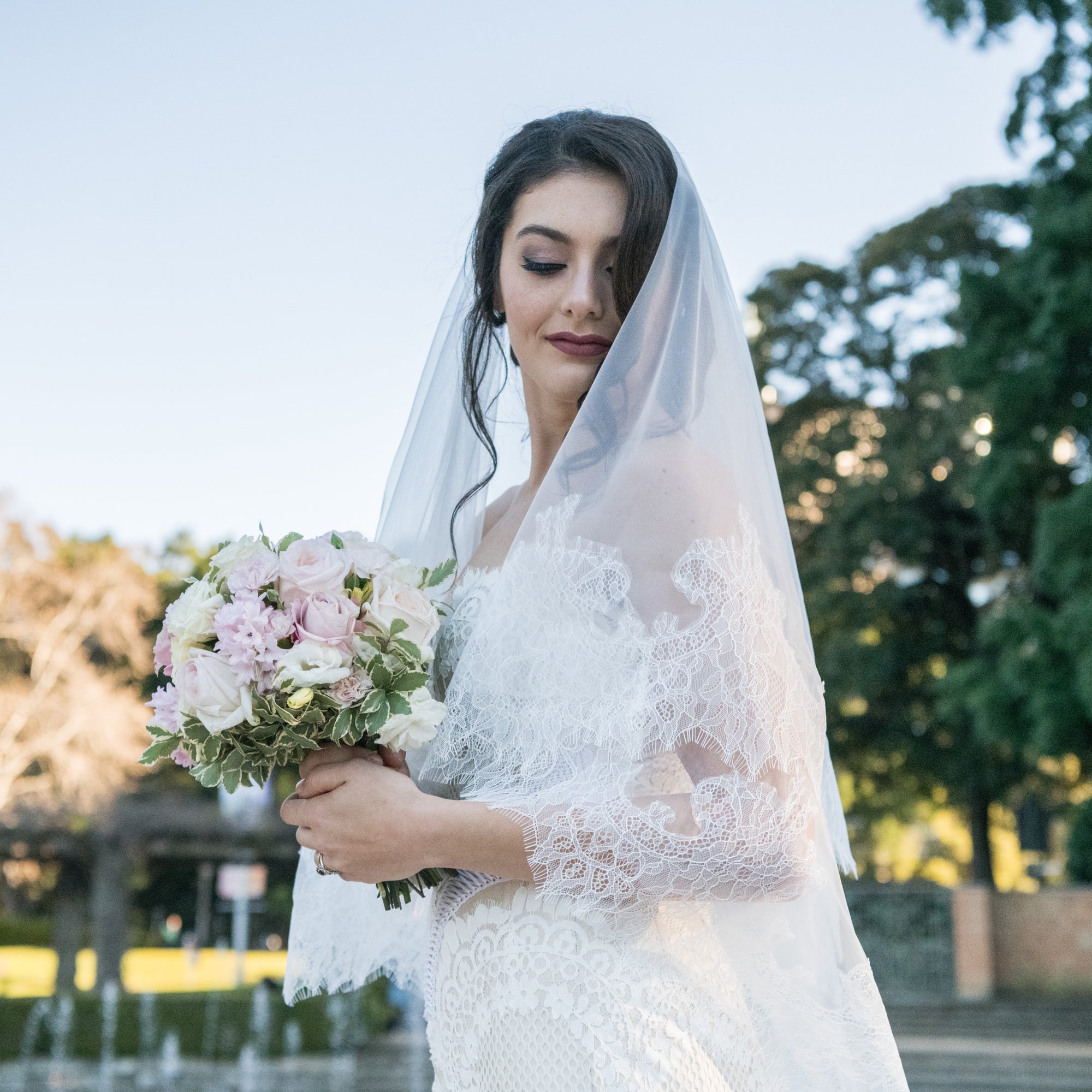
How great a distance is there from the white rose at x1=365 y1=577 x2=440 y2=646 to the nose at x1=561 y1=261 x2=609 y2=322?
1.64 feet

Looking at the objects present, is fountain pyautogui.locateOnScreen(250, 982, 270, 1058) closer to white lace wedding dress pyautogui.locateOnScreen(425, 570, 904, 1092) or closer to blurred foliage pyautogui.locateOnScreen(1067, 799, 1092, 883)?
blurred foliage pyautogui.locateOnScreen(1067, 799, 1092, 883)

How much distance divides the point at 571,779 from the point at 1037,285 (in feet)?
41.4

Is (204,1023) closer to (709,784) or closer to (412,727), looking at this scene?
(412,727)

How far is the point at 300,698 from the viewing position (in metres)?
1.54

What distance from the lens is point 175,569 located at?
3238 centimetres

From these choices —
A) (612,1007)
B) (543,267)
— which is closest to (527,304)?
(543,267)

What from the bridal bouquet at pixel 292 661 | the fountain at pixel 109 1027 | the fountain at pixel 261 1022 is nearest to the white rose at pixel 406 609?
the bridal bouquet at pixel 292 661

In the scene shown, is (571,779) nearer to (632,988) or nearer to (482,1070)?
(632,988)

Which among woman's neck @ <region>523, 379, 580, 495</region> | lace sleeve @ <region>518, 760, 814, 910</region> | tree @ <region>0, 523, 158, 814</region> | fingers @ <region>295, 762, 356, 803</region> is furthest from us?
tree @ <region>0, 523, 158, 814</region>

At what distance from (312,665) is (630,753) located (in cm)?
43

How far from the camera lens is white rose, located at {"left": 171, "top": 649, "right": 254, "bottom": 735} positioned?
157cm

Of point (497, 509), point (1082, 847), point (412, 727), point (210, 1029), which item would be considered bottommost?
point (210, 1029)

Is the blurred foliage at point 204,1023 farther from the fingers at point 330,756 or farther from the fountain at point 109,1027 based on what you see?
the fingers at point 330,756

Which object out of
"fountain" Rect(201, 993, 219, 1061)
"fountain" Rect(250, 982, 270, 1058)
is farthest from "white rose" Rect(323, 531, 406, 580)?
"fountain" Rect(201, 993, 219, 1061)
